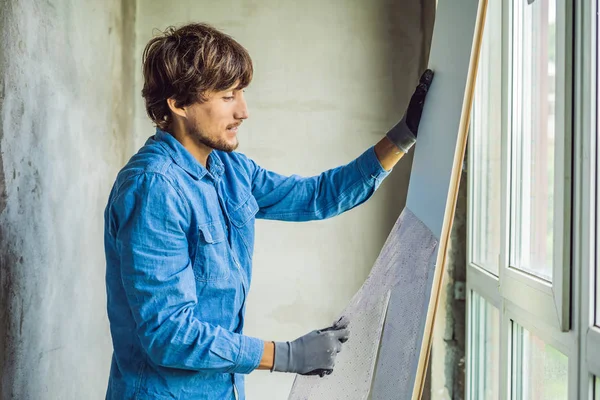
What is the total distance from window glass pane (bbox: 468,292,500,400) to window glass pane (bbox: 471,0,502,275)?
0.56 feet

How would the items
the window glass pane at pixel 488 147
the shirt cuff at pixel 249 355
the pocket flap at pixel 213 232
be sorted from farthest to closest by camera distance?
the window glass pane at pixel 488 147, the pocket flap at pixel 213 232, the shirt cuff at pixel 249 355

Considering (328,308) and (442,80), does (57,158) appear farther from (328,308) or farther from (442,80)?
(328,308)

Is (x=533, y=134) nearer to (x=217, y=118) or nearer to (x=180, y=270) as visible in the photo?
(x=217, y=118)

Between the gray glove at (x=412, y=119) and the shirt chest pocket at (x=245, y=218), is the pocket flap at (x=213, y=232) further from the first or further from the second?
the gray glove at (x=412, y=119)

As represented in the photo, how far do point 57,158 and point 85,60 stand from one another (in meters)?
0.49

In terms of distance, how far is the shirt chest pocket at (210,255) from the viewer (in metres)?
1.53

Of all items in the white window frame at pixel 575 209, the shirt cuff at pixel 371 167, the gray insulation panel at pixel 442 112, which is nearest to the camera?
the white window frame at pixel 575 209

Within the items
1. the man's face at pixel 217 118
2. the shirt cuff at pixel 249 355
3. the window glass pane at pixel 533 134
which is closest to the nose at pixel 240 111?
the man's face at pixel 217 118

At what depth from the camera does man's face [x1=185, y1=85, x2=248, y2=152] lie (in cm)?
161

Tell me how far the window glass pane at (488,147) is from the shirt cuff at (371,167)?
0.43 m

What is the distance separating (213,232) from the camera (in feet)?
5.12

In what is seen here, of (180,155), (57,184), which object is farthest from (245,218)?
(57,184)

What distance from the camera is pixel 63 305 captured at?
84.0 inches

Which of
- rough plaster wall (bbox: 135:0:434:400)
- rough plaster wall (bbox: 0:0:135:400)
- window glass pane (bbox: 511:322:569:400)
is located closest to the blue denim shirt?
rough plaster wall (bbox: 0:0:135:400)
